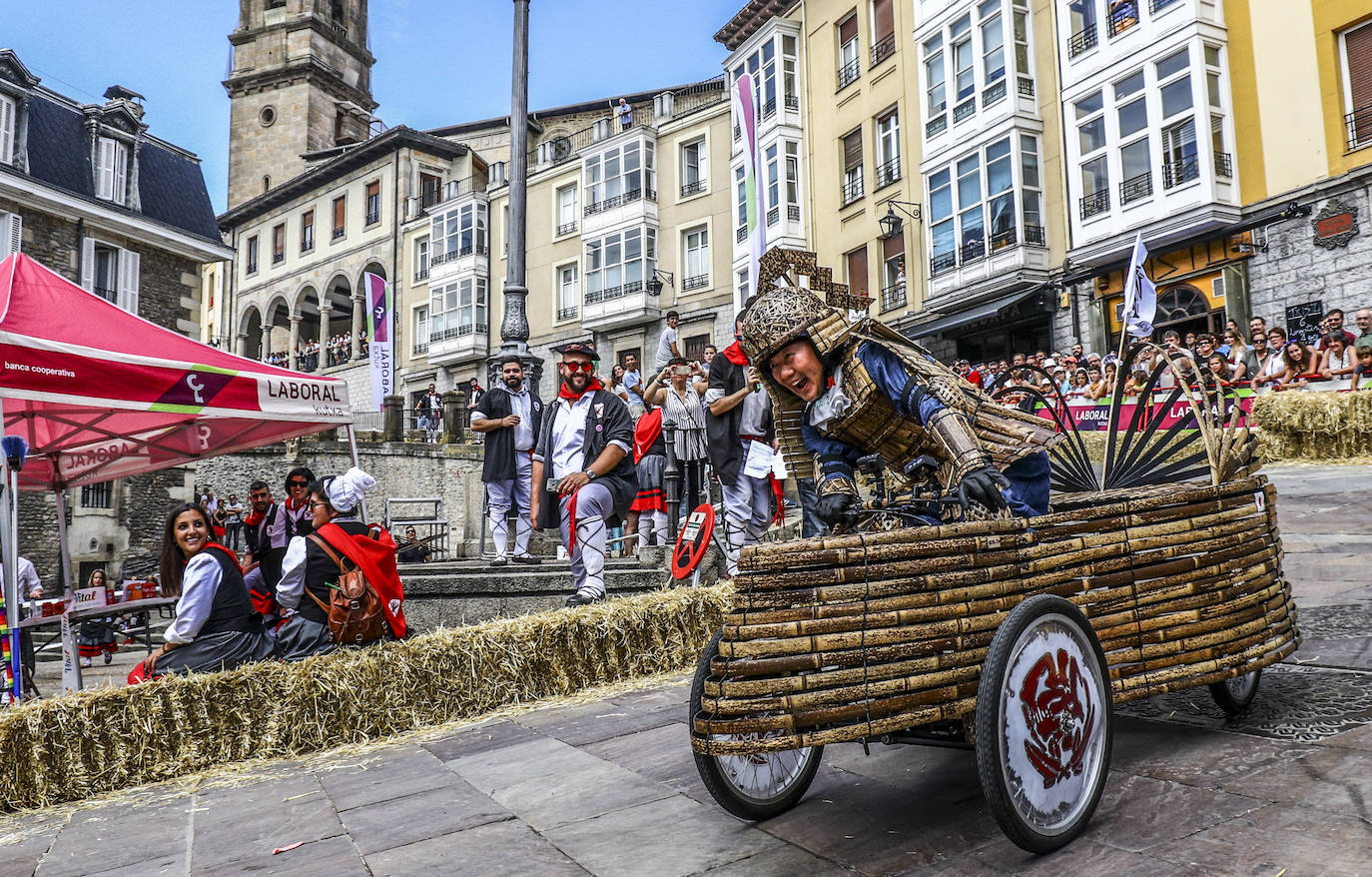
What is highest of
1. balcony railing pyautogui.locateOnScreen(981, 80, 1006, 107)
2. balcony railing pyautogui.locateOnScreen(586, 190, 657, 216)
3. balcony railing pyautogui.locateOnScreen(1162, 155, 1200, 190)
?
balcony railing pyautogui.locateOnScreen(586, 190, 657, 216)

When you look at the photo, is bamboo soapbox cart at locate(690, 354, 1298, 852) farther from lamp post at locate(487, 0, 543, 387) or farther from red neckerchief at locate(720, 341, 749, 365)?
lamp post at locate(487, 0, 543, 387)

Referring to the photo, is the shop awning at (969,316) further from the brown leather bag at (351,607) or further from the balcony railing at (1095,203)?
the brown leather bag at (351,607)

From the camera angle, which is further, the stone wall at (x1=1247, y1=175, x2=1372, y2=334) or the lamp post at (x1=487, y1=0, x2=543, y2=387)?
the stone wall at (x1=1247, y1=175, x2=1372, y2=334)

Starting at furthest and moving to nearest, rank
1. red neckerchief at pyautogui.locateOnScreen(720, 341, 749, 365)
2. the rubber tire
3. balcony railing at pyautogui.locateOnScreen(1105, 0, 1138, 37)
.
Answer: balcony railing at pyautogui.locateOnScreen(1105, 0, 1138, 37) < red neckerchief at pyautogui.locateOnScreen(720, 341, 749, 365) < the rubber tire

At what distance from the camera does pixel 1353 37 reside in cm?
1703

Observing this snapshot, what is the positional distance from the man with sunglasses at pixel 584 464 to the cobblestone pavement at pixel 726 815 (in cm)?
215

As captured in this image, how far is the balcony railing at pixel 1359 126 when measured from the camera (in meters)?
16.6

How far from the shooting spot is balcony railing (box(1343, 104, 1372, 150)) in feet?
54.6

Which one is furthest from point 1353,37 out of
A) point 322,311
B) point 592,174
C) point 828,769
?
point 322,311

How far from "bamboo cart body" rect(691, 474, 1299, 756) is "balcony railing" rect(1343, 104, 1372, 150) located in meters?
18.2

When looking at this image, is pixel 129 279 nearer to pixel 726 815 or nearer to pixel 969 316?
pixel 969 316

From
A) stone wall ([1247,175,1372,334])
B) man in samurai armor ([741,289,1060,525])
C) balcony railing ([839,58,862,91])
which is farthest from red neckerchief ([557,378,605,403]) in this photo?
balcony railing ([839,58,862,91])

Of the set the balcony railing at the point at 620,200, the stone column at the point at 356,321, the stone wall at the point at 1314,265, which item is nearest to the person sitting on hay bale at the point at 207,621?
the stone wall at the point at 1314,265

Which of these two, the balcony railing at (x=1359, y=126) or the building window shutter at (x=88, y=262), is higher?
the building window shutter at (x=88, y=262)
